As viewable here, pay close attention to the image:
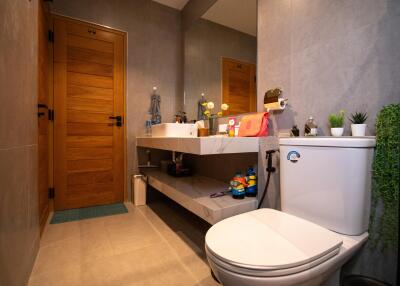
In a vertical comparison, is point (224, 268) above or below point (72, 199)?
above

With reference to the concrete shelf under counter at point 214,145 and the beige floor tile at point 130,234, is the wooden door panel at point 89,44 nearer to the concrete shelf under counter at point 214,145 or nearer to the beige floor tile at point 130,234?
the concrete shelf under counter at point 214,145

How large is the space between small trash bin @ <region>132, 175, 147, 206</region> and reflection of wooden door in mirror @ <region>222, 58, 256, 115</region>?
126 centimetres

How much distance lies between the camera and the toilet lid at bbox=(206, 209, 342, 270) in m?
0.69

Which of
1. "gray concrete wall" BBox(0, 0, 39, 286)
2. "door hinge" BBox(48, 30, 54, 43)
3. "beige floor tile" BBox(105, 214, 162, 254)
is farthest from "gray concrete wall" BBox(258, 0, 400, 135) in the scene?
"door hinge" BBox(48, 30, 54, 43)

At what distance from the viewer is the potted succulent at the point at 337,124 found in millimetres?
1012

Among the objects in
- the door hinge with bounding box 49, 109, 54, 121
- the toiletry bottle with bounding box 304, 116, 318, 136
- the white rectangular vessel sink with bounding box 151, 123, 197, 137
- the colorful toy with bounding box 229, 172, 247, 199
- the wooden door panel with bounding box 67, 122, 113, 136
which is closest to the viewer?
the toiletry bottle with bounding box 304, 116, 318, 136

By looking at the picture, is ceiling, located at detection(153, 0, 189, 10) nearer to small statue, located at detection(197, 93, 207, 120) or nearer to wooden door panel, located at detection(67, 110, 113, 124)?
small statue, located at detection(197, 93, 207, 120)

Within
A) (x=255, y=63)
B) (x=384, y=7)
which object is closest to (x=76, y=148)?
(x=255, y=63)

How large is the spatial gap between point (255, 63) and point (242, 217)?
3.72ft

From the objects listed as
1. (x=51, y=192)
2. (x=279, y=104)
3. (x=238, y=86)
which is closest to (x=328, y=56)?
(x=279, y=104)

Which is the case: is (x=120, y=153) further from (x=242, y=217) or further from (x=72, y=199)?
(x=242, y=217)

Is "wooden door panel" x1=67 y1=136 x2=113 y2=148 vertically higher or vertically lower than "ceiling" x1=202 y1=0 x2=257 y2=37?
lower

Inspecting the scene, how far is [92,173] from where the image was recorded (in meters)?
2.31

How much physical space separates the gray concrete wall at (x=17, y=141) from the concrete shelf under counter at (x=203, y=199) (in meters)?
0.92
